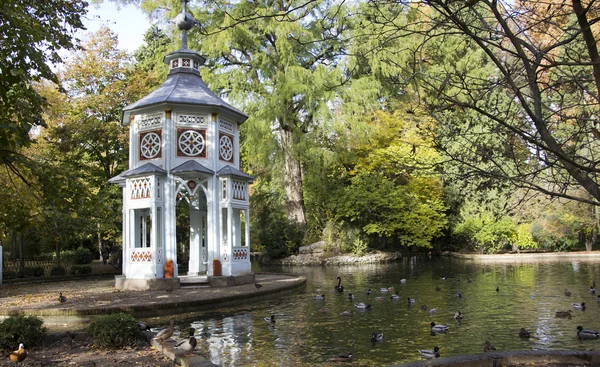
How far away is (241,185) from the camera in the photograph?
744 inches

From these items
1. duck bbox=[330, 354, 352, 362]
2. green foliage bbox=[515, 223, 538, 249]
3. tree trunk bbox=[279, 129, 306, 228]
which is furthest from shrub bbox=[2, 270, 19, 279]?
green foliage bbox=[515, 223, 538, 249]

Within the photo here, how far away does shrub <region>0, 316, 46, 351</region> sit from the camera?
8.35m

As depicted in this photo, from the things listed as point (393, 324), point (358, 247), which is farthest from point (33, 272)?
point (393, 324)

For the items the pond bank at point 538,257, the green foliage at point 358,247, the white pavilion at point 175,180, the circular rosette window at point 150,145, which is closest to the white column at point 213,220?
the white pavilion at point 175,180

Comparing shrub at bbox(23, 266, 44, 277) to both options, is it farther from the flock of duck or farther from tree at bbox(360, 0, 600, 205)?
tree at bbox(360, 0, 600, 205)

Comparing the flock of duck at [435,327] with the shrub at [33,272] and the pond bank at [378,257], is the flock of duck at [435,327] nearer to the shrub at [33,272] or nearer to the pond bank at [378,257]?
the shrub at [33,272]

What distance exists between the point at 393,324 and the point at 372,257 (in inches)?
909

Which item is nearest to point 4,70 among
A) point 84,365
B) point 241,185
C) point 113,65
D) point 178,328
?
point 84,365

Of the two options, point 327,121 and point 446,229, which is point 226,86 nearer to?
point 327,121

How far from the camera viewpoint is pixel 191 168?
17.5 m

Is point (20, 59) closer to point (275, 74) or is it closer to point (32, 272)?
point (32, 272)

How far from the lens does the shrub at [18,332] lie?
8352 mm

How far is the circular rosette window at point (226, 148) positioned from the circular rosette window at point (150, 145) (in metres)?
2.23

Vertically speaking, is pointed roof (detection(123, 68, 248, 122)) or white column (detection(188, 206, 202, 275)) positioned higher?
pointed roof (detection(123, 68, 248, 122))
